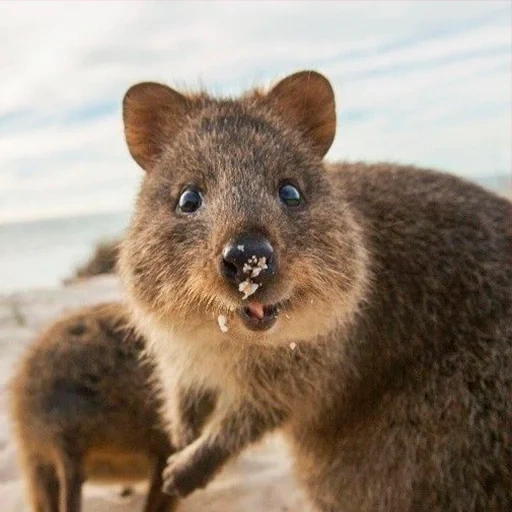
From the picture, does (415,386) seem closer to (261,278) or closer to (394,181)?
(394,181)

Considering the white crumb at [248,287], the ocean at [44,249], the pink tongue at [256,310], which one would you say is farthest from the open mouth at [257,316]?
the ocean at [44,249]

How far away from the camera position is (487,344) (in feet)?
12.1

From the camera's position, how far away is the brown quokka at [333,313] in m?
3.38

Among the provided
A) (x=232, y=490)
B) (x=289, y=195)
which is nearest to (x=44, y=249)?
(x=232, y=490)

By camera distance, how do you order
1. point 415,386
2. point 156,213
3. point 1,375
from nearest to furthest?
point 156,213 → point 415,386 → point 1,375

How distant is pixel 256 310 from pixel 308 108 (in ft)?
3.69

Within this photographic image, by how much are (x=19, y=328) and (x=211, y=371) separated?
12.1 ft

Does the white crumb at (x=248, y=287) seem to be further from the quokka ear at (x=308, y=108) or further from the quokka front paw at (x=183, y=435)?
the quokka front paw at (x=183, y=435)

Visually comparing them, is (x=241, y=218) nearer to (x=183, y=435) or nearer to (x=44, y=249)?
(x=183, y=435)

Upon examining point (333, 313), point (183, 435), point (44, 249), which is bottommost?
point (44, 249)

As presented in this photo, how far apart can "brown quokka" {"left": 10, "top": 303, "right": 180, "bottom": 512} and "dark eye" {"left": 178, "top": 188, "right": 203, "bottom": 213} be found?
1.15 m

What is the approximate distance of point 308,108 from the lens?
3822mm

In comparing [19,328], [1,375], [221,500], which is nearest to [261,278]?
[221,500]

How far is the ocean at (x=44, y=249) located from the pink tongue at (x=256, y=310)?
4.05 meters
